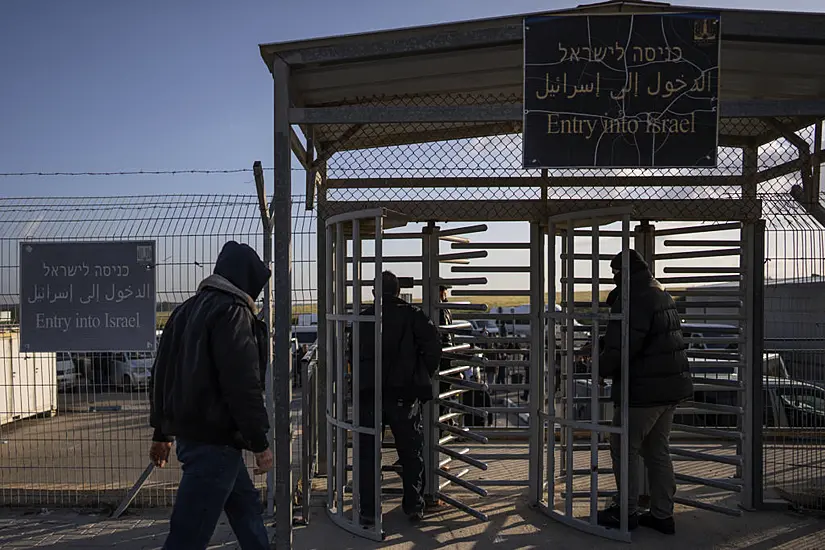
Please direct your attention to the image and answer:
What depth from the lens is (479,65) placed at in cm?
523

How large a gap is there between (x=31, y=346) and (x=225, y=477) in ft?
10.5

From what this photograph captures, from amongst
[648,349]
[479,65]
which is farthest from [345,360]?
[479,65]

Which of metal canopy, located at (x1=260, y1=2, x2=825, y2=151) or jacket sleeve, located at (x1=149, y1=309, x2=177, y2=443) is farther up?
metal canopy, located at (x1=260, y1=2, x2=825, y2=151)

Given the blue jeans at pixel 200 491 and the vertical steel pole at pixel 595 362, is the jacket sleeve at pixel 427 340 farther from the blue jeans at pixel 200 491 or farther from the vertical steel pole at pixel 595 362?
the blue jeans at pixel 200 491

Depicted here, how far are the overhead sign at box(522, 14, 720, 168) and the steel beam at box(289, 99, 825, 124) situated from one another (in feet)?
0.46

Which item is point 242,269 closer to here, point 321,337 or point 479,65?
point 321,337

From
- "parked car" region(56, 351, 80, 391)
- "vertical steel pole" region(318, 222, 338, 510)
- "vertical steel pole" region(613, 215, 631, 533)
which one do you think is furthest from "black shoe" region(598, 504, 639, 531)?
"parked car" region(56, 351, 80, 391)

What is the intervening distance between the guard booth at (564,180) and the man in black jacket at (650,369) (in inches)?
5.1

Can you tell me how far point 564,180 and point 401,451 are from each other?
2848mm

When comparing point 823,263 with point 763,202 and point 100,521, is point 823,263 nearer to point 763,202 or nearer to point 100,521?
point 763,202

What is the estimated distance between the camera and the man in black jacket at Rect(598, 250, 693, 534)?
16.4 feet

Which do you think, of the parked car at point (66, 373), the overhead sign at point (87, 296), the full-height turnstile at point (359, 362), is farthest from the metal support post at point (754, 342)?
Result: the parked car at point (66, 373)

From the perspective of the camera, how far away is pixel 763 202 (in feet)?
18.4

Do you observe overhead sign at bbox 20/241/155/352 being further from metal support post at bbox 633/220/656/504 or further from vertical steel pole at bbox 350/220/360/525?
metal support post at bbox 633/220/656/504
